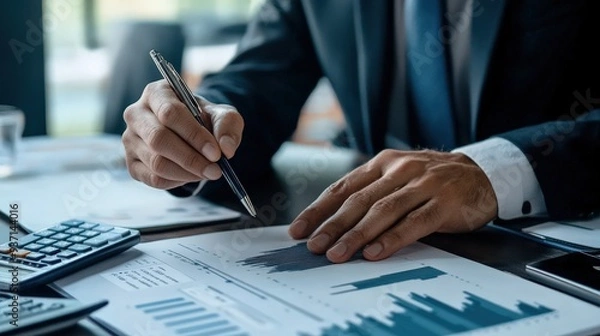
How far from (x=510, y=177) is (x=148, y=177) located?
0.45 metres

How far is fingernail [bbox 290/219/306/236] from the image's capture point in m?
0.86

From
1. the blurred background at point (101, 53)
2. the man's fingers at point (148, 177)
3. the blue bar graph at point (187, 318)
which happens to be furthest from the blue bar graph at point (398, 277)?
the blurred background at point (101, 53)

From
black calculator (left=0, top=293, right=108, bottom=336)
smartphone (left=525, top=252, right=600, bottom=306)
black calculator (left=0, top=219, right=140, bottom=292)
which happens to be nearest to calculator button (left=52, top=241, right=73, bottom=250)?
black calculator (left=0, top=219, right=140, bottom=292)

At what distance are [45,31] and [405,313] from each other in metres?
2.40

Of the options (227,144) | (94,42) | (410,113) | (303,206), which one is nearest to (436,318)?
(227,144)

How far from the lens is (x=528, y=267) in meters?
0.73

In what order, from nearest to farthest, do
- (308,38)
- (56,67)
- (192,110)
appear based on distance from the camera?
(192,110)
(308,38)
(56,67)

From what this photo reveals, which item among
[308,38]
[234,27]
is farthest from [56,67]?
[308,38]

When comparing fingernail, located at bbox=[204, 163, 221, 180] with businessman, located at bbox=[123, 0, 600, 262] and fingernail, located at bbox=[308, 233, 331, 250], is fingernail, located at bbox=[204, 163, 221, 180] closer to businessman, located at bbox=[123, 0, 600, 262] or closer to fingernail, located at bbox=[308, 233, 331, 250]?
businessman, located at bbox=[123, 0, 600, 262]

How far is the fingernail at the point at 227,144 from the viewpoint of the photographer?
84 centimetres

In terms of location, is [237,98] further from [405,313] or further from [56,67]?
[56,67]

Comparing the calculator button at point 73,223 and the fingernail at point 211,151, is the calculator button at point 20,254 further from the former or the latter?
the fingernail at point 211,151

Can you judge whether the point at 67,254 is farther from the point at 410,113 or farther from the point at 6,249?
the point at 410,113

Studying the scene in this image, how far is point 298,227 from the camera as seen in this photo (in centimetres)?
86
